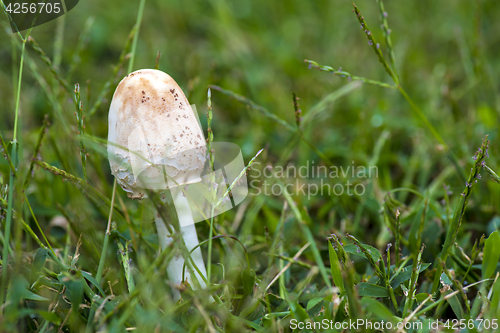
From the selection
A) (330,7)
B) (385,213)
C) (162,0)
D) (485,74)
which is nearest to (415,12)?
(330,7)

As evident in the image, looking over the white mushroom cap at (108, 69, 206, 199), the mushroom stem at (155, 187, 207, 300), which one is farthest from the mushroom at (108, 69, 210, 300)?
the mushroom stem at (155, 187, 207, 300)

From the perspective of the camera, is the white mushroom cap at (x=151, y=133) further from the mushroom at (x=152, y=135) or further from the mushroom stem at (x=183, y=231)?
the mushroom stem at (x=183, y=231)

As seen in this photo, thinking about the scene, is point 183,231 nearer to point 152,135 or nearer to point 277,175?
point 152,135

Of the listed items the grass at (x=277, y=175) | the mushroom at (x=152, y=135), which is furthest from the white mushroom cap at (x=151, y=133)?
the grass at (x=277, y=175)

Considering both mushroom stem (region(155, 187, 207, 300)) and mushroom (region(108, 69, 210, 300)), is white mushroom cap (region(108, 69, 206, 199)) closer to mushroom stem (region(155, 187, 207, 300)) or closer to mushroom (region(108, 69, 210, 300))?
mushroom (region(108, 69, 210, 300))

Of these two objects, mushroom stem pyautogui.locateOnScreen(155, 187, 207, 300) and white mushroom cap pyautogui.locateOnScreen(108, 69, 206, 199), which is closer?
white mushroom cap pyautogui.locateOnScreen(108, 69, 206, 199)

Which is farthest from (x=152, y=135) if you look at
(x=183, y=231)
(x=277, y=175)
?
(x=277, y=175)
